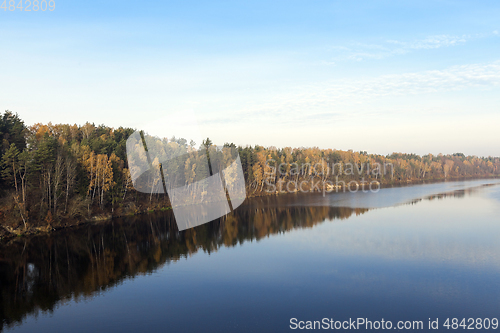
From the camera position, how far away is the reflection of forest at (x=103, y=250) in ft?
64.7

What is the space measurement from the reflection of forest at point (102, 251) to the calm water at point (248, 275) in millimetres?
124

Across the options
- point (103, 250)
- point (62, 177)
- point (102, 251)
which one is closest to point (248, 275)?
point (102, 251)

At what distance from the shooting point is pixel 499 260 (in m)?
23.0

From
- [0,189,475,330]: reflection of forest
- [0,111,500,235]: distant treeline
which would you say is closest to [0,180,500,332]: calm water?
[0,189,475,330]: reflection of forest

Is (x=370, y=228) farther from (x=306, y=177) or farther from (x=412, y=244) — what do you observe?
(x=306, y=177)

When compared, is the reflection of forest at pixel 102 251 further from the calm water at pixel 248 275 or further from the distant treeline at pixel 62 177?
the distant treeline at pixel 62 177

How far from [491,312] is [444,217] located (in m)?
26.7

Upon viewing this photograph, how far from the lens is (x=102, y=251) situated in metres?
28.7

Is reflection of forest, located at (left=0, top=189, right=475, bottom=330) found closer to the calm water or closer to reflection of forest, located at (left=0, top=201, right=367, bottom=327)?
reflection of forest, located at (left=0, top=201, right=367, bottom=327)

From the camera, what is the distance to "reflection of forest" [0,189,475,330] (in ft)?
64.7

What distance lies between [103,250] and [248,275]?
47.5ft

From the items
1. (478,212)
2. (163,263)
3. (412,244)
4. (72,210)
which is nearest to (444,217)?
(478,212)

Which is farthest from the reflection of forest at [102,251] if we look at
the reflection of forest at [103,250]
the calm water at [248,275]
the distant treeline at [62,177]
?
the distant treeline at [62,177]

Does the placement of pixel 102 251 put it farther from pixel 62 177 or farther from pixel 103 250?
pixel 62 177
